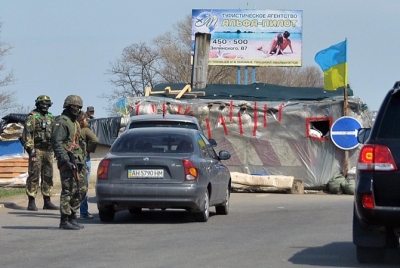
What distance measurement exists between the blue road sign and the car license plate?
33.9ft

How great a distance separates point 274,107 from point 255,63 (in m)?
14.2

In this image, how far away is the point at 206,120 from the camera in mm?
24641

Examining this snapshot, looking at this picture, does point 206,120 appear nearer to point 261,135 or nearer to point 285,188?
point 261,135

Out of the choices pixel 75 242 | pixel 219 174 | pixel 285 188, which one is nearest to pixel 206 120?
pixel 285 188

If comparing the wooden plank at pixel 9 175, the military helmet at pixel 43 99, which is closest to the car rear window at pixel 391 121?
the military helmet at pixel 43 99

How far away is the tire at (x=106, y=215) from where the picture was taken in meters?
13.8

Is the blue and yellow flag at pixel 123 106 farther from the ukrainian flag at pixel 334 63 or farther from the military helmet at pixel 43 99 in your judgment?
the military helmet at pixel 43 99

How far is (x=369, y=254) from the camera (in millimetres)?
9102

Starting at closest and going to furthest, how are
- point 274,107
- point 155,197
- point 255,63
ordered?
point 155,197 < point 274,107 < point 255,63

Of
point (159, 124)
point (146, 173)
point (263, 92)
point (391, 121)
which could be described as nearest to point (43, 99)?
point (159, 124)

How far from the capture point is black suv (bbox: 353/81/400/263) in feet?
26.6

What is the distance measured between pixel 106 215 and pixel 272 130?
37.0ft

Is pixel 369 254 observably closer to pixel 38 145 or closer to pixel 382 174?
pixel 382 174

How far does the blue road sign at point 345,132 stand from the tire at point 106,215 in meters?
10.3
